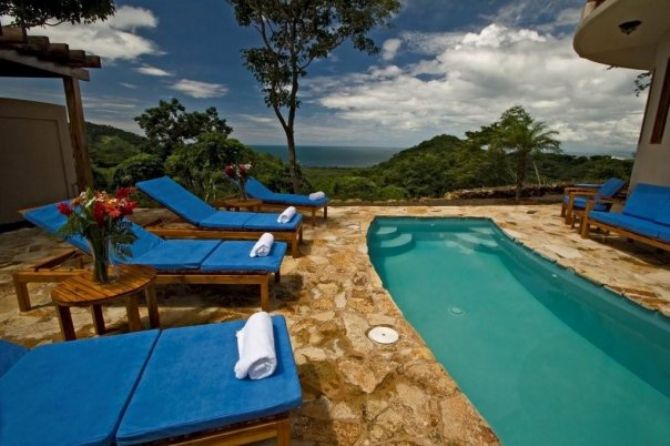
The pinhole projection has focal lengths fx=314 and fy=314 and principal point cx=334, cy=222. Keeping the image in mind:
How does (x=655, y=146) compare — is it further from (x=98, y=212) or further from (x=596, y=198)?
(x=98, y=212)

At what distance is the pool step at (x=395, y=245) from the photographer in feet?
20.6

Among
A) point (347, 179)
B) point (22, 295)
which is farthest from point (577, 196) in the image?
point (347, 179)

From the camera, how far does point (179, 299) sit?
3.62 m

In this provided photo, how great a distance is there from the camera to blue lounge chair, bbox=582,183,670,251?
467 cm

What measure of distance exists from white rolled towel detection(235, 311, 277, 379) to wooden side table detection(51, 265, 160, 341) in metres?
1.26

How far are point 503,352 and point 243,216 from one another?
4149mm

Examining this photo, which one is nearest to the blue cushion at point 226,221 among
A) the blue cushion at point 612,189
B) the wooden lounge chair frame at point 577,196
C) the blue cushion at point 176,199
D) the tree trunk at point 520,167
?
the blue cushion at point 176,199

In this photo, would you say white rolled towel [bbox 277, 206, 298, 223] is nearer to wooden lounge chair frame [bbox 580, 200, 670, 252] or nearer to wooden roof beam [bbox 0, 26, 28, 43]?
wooden roof beam [bbox 0, 26, 28, 43]

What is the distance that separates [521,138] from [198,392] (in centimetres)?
1014

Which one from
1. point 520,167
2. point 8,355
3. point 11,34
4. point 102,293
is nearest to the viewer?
point 8,355

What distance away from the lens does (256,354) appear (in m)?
1.68

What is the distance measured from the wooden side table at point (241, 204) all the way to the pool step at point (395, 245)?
2.63m

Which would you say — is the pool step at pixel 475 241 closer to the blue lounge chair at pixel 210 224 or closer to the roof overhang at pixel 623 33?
the blue lounge chair at pixel 210 224

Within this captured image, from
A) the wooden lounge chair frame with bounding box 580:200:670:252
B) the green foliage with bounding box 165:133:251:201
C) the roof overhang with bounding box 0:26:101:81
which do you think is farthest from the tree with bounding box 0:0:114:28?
the wooden lounge chair frame with bounding box 580:200:670:252
